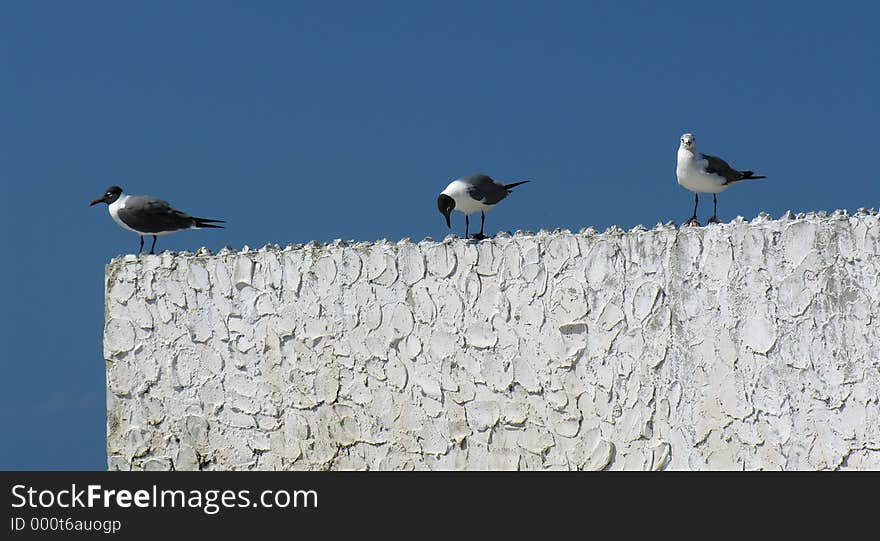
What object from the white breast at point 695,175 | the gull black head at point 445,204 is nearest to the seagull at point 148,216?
the gull black head at point 445,204

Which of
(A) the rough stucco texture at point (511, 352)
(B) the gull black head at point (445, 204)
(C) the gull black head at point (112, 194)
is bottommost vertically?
(A) the rough stucco texture at point (511, 352)

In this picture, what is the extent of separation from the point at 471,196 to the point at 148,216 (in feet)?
9.54

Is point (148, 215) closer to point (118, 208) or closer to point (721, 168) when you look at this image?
point (118, 208)

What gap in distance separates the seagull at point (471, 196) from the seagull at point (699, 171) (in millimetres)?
1489

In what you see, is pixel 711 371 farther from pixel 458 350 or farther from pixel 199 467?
pixel 199 467

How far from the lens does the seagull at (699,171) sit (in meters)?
8.72

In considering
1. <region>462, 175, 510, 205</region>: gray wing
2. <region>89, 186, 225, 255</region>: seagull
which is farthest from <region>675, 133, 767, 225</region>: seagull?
<region>89, 186, 225, 255</region>: seagull

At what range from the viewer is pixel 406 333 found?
9445 millimetres

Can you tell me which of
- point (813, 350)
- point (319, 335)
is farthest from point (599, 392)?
point (319, 335)

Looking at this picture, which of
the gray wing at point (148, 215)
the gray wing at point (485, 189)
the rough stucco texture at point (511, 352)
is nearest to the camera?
the rough stucco texture at point (511, 352)

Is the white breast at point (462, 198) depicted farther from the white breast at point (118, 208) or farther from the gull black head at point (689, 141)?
the white breast at point (118, 208)

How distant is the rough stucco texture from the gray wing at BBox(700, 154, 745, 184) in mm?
643
